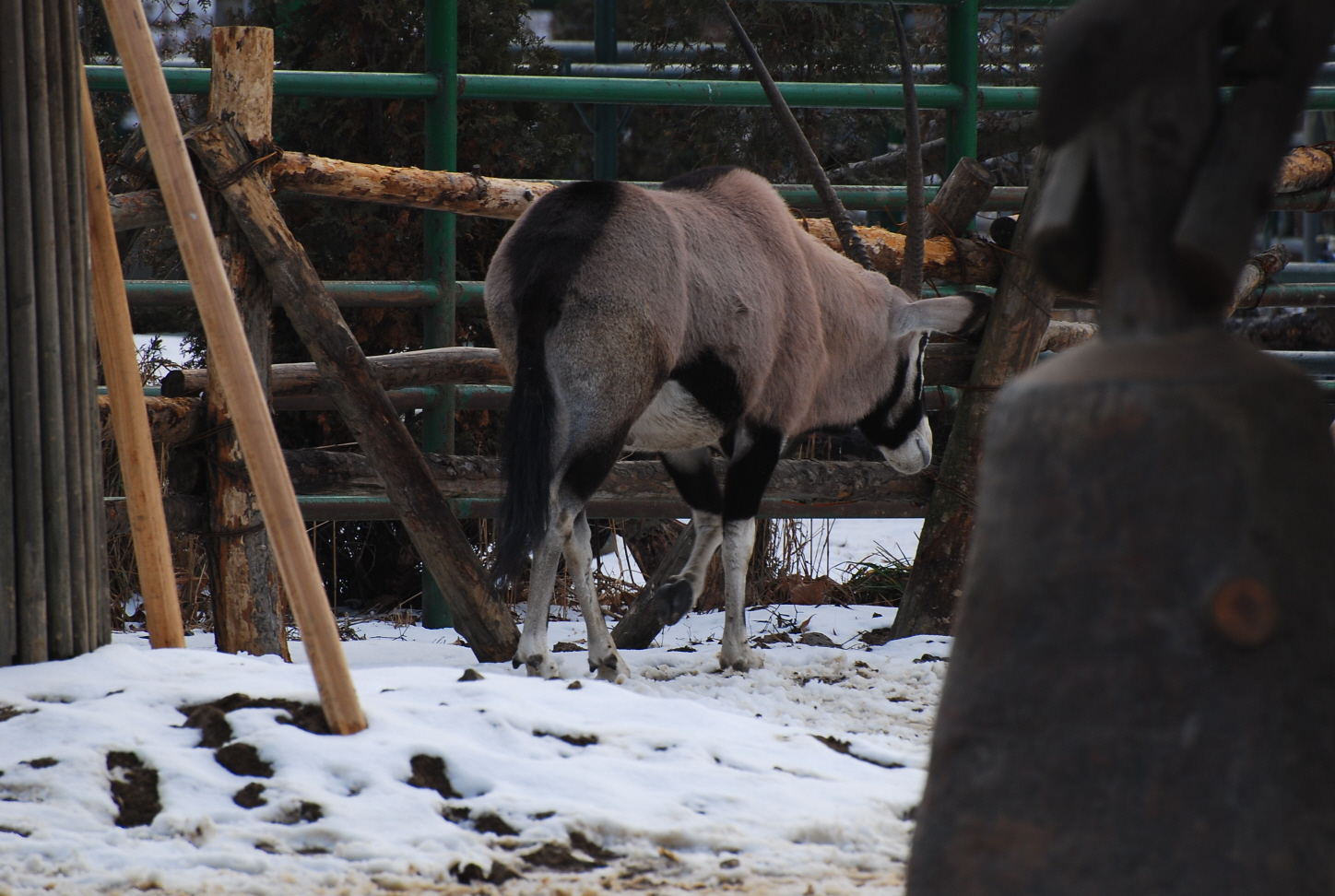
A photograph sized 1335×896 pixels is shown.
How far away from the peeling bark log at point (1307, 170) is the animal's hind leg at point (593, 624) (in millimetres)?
3771

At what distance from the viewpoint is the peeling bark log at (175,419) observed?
3.98 meters

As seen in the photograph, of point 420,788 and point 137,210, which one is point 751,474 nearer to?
point 137,210

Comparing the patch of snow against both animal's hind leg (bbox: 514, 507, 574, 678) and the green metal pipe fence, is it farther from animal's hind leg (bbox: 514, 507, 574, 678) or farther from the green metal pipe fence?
the green metal pipe fence

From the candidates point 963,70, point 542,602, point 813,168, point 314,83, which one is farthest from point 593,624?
point 963,70

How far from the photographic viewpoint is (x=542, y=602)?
3.97m

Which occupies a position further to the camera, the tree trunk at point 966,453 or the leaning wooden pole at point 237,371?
the tree trunk at point 966,453

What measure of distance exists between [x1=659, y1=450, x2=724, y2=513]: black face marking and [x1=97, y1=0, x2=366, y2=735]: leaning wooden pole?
238 cm

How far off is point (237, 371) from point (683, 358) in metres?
1.84

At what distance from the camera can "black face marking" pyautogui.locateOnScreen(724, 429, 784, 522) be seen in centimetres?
453

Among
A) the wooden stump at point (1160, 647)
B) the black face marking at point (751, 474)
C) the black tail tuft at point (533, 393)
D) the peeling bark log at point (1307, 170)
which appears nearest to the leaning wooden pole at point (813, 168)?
the black face marking at point (751, 474)

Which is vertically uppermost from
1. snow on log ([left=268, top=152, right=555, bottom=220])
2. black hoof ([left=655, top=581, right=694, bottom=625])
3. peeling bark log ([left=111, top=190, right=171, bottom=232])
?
snow on log ([left=268, top=152, right=555, bottom=220])

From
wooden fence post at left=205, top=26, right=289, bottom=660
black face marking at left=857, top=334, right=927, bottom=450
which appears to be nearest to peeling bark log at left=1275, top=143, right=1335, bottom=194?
black face marking at left=857, top=334, right=927, bottom=450

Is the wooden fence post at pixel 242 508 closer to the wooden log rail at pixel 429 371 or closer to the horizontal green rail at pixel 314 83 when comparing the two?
the wooden log rail at pixel 429 371

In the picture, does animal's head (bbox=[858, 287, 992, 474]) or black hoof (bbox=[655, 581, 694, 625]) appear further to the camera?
animal's head (bbox=[858, 287, 992, 474])
